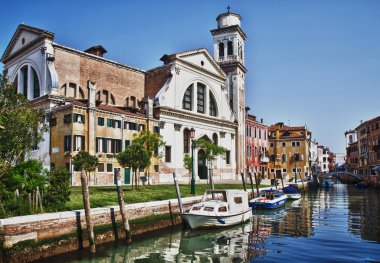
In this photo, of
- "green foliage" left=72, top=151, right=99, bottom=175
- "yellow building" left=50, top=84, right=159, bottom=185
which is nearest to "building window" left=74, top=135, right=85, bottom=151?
"yellow building" left=50, top=84, right=159, bottom=185

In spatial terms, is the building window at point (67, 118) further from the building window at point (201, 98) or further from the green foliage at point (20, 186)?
the building window at point (201, 98)

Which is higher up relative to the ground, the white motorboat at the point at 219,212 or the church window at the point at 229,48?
the church window at the point at 229,48

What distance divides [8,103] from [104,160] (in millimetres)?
13635

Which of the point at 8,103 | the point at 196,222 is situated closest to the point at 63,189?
the point at 8,103

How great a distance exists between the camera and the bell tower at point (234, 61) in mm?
46969

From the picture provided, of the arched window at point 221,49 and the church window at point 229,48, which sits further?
the arched window at point 221,49

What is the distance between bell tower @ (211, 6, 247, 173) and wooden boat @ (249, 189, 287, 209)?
17.5 meters

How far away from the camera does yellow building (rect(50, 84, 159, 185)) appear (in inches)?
1044

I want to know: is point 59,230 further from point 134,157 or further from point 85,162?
point 134,157

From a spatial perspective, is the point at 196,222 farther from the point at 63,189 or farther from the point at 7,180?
the point at 7,180

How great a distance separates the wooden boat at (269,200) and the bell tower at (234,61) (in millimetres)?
17531

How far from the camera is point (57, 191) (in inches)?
564

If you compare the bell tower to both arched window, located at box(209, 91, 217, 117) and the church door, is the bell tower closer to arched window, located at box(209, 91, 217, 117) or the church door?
arched window, located at box(209, 91, 217, 117)

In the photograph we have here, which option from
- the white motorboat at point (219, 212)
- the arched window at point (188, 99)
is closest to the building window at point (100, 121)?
the white motorboat at point (219, 212)
